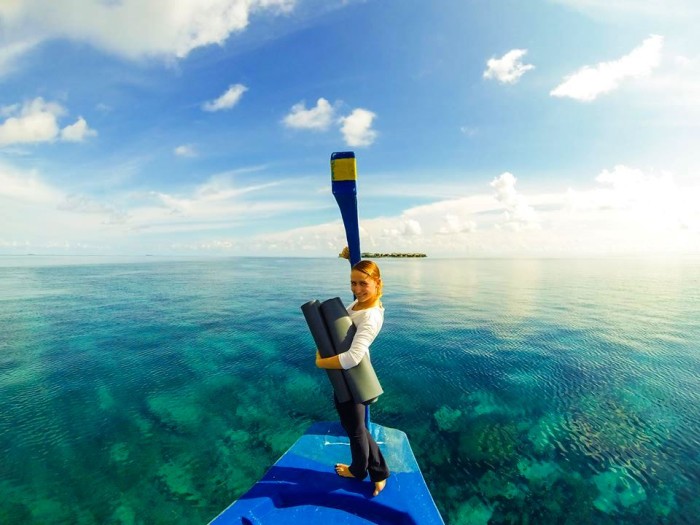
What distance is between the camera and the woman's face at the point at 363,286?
3.63 meters

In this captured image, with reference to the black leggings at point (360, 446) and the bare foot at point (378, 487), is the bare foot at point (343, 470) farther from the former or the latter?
the bare foot at point (378, 487)

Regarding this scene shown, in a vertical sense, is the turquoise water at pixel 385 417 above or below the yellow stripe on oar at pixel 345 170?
below

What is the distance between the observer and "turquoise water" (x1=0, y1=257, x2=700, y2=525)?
6.22 metres

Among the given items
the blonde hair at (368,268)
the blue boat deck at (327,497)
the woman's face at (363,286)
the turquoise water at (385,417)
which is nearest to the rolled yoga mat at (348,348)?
the woman's face at (363,286)

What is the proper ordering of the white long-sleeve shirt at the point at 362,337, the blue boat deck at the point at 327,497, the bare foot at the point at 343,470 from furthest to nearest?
1. the bare foot at the point at 343,470
2. the blue boat deck at the point at 327,497
3. the white long-sleeve shirt at the point at 362,337

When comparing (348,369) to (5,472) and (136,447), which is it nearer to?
(136,447)

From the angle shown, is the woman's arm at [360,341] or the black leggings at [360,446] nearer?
the woman's arm at [360,341]

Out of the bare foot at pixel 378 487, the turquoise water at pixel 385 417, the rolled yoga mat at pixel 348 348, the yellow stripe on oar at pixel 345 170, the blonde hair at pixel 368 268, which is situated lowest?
the turquoise water at pixel 385 417

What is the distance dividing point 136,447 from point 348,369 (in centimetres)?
747

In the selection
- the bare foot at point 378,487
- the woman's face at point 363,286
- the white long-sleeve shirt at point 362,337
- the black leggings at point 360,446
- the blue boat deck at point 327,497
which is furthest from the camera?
the bare foot at point 378,487

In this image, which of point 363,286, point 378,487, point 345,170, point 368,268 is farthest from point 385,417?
point 345,170

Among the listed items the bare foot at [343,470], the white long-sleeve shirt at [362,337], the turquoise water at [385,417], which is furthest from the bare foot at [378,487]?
the turquoise water at [385,417]

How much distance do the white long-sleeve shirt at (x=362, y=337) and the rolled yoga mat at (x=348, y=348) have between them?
0.13 m

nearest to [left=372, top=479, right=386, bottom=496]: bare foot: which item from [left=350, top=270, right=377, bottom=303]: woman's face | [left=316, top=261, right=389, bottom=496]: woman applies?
[left=316, top=261, right=389, bottom=496]: woman
